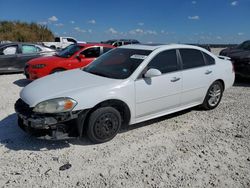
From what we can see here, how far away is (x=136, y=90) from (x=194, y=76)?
4.95ft

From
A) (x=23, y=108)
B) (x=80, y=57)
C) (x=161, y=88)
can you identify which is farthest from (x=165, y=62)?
(x=80, y=57)

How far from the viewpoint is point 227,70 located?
567 centimetres

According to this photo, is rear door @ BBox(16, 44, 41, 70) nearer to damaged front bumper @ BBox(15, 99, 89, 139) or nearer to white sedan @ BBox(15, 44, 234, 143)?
white sedan @ BBox(15, 44, 234, 143)

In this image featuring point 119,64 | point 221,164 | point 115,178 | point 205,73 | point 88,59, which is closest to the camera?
point 115,178

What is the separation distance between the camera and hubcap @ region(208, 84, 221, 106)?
17.8 ft

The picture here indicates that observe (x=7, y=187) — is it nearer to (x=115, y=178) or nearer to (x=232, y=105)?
(x=115, y=178)

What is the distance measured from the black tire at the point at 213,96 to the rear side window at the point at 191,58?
649 mm

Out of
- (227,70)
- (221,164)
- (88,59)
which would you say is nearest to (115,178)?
(221,164)

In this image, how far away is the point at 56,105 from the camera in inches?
137

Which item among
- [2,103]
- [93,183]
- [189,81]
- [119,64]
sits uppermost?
[119,64]

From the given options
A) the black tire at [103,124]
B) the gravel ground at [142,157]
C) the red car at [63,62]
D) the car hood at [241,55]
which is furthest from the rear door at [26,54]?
the car hood at [241,55]

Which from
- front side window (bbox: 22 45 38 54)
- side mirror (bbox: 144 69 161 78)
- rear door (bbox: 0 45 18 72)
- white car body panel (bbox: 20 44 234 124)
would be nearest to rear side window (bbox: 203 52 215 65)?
white car body panel (bbox: 20 44 234 124)

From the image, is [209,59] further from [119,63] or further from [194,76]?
[119,63]

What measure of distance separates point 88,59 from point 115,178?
5.47 meters
